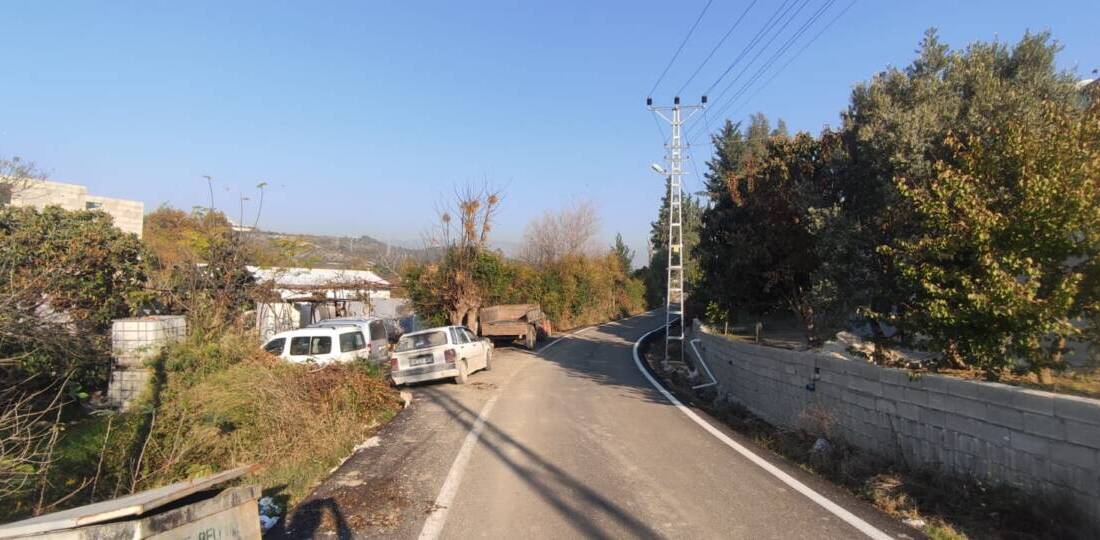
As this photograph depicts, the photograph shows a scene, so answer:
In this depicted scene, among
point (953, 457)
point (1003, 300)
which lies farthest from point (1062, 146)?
point (953, 457)

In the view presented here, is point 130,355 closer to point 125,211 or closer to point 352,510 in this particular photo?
point 352,510

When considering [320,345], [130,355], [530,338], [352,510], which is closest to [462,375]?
[320,345]

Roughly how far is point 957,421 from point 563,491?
4.14 metres

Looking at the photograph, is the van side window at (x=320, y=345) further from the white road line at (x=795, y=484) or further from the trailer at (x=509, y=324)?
the trailer at (x=509, y=324)

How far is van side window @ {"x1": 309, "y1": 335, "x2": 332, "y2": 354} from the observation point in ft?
43.7

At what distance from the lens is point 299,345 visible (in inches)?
528

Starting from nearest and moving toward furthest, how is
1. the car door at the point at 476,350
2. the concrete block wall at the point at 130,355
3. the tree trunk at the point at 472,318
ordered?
the concrete block wall at the point at 130,355 → the car door at the point at 476,350 → the tree trunk at the point at 472,318

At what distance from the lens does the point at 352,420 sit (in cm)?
982

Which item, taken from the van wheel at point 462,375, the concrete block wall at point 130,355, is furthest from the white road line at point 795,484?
the concrete block wall at point 130,355

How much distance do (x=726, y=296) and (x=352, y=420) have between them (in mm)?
13596

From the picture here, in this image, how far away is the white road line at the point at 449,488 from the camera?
17.7ft

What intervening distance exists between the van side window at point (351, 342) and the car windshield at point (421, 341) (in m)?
1.04

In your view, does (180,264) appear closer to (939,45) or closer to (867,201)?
(867,201)

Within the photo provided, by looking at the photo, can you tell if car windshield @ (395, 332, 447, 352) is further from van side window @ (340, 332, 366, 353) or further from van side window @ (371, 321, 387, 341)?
van side window @ (340, 332, 366, 353)
